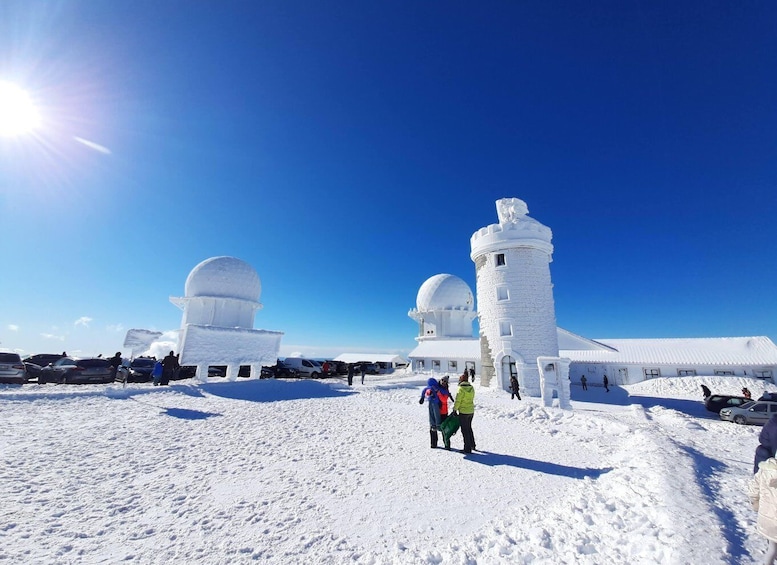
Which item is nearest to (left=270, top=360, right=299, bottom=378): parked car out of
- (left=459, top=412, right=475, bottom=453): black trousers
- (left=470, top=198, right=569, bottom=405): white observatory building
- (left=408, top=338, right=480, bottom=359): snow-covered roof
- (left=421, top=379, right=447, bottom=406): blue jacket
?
(left=408, top=338, right=480, bottom=359): snow-covered roof

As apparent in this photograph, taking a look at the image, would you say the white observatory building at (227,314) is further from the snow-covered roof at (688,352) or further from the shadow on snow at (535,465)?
the snow-covered roof at (688,352)

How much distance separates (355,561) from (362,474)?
9.04 feet

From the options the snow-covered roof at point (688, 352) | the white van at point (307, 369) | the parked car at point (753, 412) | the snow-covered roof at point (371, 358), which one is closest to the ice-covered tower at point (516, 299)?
the parked car at point (753, 412)

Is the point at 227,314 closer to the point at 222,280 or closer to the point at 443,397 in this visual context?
the point at 222,280

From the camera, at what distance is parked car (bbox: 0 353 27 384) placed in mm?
15727

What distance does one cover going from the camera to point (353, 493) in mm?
5676

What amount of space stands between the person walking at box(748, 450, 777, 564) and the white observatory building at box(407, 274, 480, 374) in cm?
3523

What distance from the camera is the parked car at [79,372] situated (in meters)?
17.3

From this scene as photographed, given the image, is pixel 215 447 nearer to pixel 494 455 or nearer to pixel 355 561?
pixel 355 561

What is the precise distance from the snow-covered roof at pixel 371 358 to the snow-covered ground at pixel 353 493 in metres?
42.6

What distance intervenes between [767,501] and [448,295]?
3921cm

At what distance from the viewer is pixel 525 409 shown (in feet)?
44.2

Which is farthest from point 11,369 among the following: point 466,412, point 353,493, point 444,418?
point 466,412

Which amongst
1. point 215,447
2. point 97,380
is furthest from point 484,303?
point 97,380
